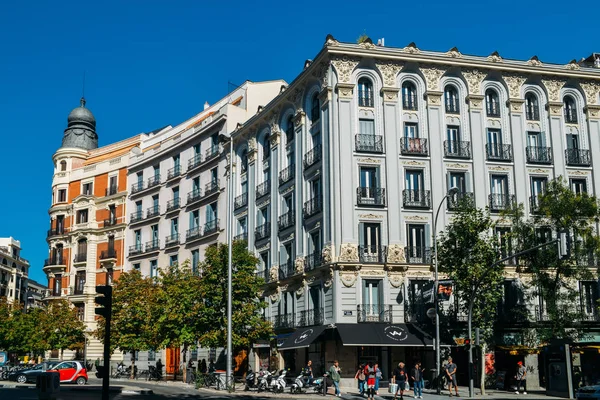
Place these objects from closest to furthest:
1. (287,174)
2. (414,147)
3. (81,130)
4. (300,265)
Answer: (414,147) < (300,265) < (287,174) < (81,130)

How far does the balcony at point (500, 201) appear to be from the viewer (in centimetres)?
4099

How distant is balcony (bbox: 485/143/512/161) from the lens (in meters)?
41.8

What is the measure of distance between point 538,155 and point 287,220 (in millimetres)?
15597

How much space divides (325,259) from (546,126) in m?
16.2

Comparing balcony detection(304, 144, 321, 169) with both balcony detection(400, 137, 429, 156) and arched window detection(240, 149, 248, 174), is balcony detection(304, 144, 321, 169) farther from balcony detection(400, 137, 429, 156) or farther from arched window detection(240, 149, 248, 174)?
arched window detection(240, 149, 248, 174)

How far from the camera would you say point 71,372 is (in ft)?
137

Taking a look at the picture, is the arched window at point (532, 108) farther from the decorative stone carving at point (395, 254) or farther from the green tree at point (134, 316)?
the green tree at point (134, 316)

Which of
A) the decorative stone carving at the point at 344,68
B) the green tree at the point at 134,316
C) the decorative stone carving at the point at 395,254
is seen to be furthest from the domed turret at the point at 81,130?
the decorative stone carving at the point at 395,254

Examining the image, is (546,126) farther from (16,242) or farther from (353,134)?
(16,242)

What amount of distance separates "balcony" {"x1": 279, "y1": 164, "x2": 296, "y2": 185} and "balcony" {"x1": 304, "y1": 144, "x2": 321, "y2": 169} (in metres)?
2.15

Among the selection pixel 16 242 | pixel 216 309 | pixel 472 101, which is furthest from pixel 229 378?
pixel 16 242

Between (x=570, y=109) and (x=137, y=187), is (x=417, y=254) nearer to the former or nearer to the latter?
(x=570, y=109)

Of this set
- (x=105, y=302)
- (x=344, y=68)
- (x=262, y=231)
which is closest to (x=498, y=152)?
(x=344, y=68)

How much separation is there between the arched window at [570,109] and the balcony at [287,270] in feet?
62.3
